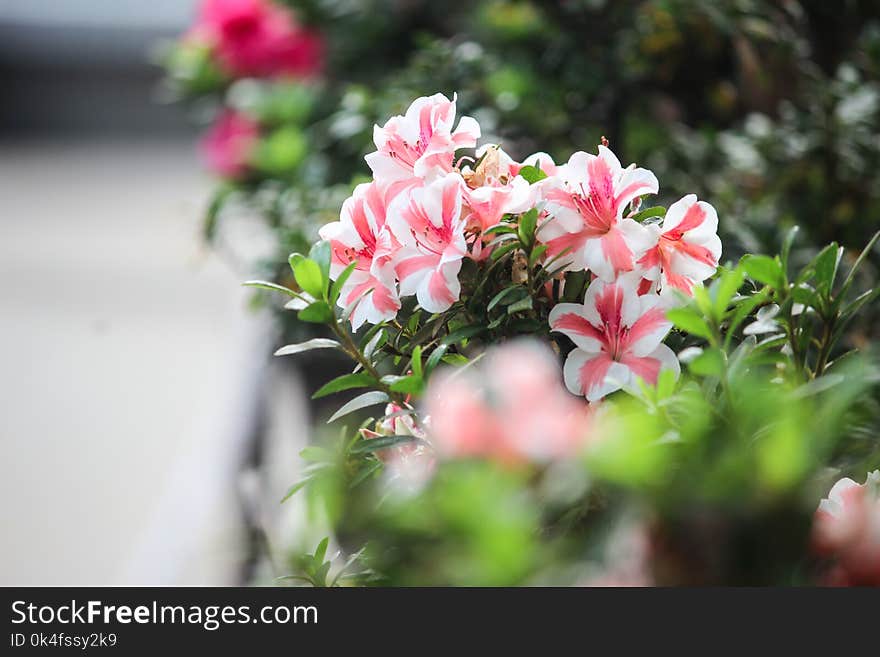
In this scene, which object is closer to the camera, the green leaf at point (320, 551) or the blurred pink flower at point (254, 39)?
the green leaf at point (320, 551)

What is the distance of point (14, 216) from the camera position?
3328 millimetres

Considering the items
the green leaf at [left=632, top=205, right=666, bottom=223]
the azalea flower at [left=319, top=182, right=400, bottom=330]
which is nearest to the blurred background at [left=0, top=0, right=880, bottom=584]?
the azalea flower at [left=319, top=182, right=400, bottom=330]

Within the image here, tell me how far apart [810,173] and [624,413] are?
2.76ft

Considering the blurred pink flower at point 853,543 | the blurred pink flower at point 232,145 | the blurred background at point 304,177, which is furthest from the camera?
the blurred pink flower at point 232,145

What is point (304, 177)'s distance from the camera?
3.76 feet

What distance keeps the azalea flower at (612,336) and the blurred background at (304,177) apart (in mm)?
186

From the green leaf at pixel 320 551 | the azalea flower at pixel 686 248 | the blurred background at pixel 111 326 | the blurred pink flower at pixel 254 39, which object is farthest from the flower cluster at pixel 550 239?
the blurred pink flower at pixel 254 39

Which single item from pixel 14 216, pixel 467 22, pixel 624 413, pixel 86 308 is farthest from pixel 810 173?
pixel 14 216

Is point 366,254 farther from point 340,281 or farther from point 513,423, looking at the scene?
point 513,423

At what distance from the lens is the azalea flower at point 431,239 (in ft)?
1.35

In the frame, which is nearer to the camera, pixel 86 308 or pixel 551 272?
pixel 551 272

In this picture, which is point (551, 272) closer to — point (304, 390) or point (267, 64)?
point (304, 390)

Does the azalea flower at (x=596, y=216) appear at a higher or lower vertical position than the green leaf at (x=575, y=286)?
higher

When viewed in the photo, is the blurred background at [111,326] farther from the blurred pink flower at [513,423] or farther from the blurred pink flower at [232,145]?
the blurred pink flower at [513,423]
